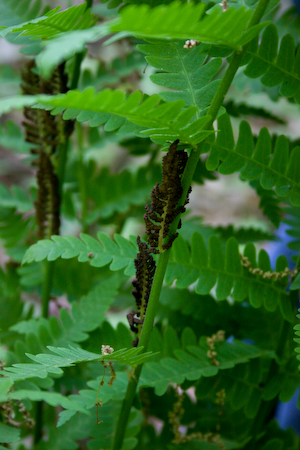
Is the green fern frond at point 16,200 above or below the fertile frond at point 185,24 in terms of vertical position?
below

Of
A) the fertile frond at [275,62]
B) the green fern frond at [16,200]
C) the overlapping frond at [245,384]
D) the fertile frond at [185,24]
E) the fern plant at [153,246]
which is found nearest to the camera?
the fertile frond at [185,24]

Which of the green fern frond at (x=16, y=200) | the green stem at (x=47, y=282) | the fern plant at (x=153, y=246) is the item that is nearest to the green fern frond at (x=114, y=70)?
the fern plant at (x=153, y=246)

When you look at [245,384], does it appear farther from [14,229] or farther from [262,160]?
[14,229]

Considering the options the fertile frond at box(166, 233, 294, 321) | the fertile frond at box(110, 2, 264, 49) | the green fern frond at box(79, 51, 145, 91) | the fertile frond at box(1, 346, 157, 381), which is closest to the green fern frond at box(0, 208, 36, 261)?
the green fern frond at box(79, 51, 145, 91)

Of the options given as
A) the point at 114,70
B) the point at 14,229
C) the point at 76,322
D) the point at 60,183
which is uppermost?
the point at 114,70

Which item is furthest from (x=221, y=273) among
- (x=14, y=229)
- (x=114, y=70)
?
(x=114, y=70)

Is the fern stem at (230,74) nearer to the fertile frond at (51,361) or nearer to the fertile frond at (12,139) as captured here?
the fertile frond at (51,361)
